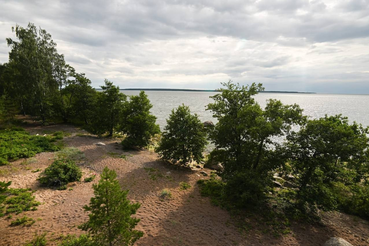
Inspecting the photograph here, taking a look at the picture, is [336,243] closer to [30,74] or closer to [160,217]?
[160,217]

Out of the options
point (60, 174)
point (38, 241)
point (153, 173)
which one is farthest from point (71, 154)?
point (38, 241)

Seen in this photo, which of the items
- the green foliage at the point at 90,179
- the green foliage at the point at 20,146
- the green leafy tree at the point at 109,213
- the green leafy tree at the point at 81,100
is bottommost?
the green foliage at the point at 90,179

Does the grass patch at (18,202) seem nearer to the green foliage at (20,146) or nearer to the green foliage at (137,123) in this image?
the green foliage at (20,146)

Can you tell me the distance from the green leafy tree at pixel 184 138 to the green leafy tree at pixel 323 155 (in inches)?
392

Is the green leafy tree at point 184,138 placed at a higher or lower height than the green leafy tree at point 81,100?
lower

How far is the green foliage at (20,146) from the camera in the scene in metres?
19.2

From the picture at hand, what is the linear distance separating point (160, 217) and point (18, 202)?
9714mm

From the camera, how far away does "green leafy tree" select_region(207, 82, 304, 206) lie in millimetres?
14086

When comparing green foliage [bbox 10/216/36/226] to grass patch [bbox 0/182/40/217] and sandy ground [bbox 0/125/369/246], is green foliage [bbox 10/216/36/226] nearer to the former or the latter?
sandy ground [bbox 0/125/369/246]

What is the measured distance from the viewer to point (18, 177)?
53.2ft

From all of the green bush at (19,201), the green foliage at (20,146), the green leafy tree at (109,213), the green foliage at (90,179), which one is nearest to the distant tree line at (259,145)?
the green foliage at (20,146)

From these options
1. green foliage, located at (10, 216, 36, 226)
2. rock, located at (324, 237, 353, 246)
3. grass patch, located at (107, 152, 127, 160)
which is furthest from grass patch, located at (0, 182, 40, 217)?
rock, located at (324, 237, 353, 246)

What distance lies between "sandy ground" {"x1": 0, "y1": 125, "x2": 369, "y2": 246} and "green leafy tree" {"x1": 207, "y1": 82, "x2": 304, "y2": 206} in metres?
2.65

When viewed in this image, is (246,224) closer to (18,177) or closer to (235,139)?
(235,139)
